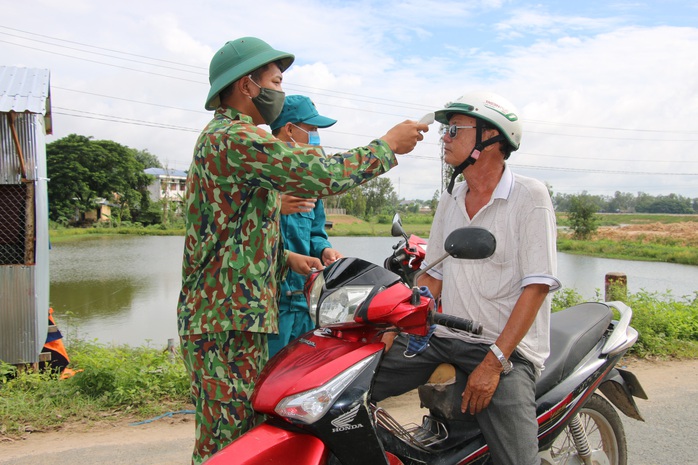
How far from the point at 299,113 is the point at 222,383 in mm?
1378

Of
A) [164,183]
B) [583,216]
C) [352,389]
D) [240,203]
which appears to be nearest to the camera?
[352,389]

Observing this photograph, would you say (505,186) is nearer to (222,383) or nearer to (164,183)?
(222,383)

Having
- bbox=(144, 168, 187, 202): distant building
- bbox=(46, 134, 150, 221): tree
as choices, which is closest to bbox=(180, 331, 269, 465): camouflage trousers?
bbox=(46, 134, 150, 221): tree

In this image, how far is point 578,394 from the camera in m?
A: 2.44

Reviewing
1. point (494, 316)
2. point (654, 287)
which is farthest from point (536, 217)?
point (654, 287)

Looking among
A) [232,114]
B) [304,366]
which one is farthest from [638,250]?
[304,366]

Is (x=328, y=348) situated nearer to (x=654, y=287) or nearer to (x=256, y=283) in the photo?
(x=256, y=283)

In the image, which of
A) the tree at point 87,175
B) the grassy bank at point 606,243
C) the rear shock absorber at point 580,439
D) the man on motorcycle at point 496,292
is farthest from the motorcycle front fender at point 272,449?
the tree at point 87,175

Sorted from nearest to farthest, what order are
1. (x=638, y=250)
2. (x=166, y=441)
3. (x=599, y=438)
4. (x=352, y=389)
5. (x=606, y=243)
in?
1. (x=352, y=389)
2. (x=599, y=438)
3. (x=166, y=441)
4. (x=638, y=250)
5. (x=606, y=243)

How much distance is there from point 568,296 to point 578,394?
16.9 ft

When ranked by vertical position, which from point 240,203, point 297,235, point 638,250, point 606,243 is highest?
point 240,203

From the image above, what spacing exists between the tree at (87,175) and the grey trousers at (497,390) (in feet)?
138

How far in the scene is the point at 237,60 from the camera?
1.97 meters

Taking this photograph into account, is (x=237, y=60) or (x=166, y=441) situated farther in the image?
(x=166, y=441)
